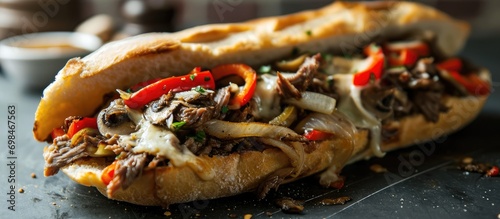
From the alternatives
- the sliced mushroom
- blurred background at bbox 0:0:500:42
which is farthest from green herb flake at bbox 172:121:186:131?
blurred background at bbox 0:0:500:42

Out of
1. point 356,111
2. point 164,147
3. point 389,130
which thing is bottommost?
point 389,130

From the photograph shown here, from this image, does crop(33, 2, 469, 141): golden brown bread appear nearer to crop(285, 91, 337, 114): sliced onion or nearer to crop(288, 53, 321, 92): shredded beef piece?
crop(288, 53, 321, 92): shredded beef piece

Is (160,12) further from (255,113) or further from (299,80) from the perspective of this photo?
(255,113)

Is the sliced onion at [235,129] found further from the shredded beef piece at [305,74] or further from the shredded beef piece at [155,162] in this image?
the shredded beef piece at [305,74]

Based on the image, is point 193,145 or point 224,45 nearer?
point 193,145

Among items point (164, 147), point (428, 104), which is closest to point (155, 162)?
point (164, 147)

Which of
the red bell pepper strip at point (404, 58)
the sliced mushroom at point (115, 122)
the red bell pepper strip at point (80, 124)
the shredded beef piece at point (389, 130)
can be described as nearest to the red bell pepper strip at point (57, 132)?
the red bell pepper strip at point (80, 124)
